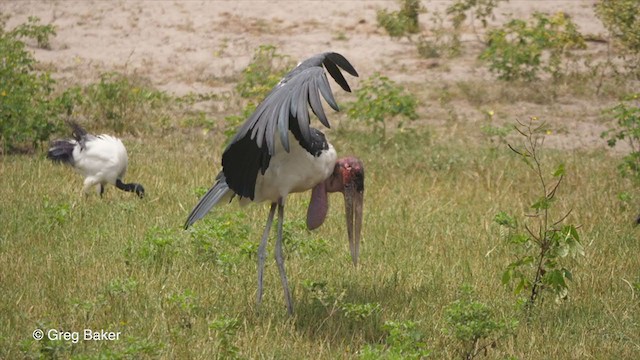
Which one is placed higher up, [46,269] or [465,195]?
[46,269]

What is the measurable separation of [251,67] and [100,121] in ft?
4.60

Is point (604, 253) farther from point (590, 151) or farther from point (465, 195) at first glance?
point (590, 151)

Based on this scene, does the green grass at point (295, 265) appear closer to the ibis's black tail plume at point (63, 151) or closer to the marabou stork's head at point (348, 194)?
the ibis's black tail plume at point (63, 151)

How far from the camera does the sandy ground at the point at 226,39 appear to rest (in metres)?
10.2

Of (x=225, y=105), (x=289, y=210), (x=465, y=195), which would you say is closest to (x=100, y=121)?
(x=225, y=105)

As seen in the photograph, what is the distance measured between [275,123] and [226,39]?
7.06m

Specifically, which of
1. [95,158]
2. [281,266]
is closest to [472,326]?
[281,266]

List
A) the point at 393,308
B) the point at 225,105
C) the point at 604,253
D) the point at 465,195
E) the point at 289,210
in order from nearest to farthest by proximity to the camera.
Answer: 1. the point at 393,308
2. the point at 604,253
3. the point at 289,210
4. the point at 465,195
5. the point at 225,105

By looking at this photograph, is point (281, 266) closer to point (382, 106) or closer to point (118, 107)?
point (382, 106)

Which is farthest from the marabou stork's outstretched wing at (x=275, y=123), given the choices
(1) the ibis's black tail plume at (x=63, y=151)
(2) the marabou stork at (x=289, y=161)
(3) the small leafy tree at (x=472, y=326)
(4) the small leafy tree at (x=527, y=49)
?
(4) the small leafy tree at (x=527, y=49)

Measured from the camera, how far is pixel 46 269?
5.13 m

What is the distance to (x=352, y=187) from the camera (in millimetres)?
5086

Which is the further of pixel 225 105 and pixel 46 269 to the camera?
pixel 225 105

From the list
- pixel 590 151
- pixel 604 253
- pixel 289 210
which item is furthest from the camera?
pixel 590 151
